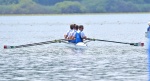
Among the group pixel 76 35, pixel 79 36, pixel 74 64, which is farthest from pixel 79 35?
pixel 74 64

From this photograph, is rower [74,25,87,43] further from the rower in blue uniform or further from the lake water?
the lake water

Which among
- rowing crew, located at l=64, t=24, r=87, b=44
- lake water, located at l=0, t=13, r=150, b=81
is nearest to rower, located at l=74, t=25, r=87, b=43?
rowing crew, located at l=64, t=24, r=87, b=44

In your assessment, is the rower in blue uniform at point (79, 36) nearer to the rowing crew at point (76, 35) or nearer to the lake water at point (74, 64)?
the rowing crew at point (76, 35)

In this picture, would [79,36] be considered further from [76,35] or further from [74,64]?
[74,64]

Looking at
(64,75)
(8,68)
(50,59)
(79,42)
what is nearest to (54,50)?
(79,42)

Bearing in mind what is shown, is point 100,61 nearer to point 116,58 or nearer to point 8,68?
point 116,58

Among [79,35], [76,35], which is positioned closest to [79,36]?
[79,35]

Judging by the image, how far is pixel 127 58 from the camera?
38594 mm

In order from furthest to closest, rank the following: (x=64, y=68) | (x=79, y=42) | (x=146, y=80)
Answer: (x=79, y=42)
(x=64, y=68)
(x=146, y=80)

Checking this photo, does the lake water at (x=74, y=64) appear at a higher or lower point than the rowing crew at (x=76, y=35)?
lower

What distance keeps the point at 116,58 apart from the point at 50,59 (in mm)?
3521

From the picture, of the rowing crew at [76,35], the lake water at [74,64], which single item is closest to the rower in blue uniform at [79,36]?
the rowing crew at [76,35]

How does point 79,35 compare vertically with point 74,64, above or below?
above

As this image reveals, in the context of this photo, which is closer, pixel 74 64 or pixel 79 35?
pixel 74 64
